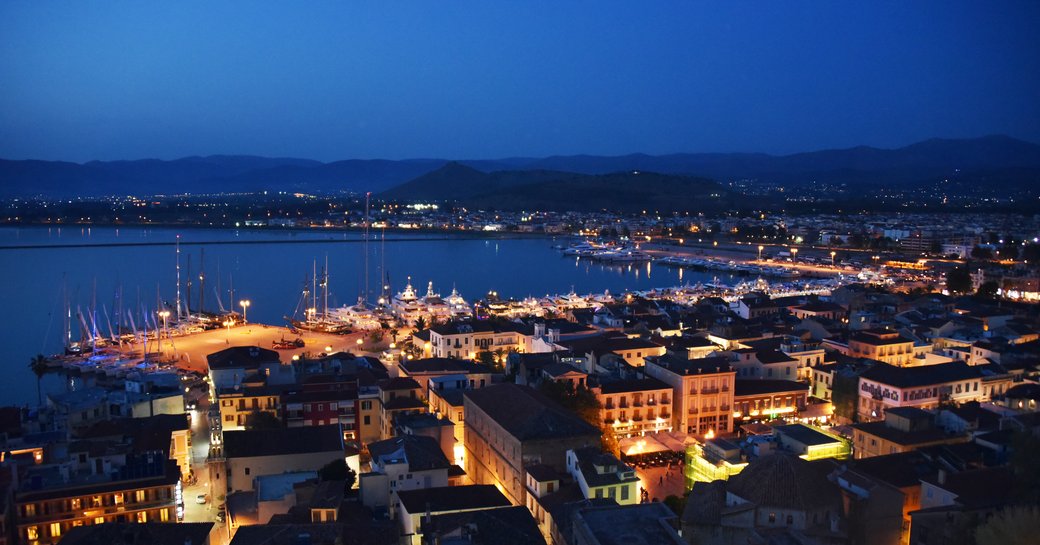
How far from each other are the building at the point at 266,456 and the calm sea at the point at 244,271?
252 inches

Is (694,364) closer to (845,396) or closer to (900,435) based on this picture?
(845,396)

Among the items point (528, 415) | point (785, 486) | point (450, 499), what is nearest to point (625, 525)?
point (785, 486)

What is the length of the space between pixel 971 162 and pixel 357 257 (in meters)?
106

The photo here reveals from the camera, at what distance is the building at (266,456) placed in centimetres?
655

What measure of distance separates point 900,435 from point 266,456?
533cm

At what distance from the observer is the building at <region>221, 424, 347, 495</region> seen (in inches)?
258

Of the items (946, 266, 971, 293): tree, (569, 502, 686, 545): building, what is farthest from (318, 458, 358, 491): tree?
(946, 266, 971, 293): tree

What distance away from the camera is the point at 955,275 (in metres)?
18.2

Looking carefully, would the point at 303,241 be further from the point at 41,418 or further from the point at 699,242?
the point at 41,418

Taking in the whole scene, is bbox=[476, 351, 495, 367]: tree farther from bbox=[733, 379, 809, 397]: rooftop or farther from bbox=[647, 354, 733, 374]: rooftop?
bbox=[733, 379, 809, 397]: rooftop

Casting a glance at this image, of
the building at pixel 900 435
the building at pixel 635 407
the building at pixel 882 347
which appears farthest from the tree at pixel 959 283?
the building at pixel 635 407

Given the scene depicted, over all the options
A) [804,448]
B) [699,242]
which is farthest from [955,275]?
[699,242]

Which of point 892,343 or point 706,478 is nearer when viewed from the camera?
point 706,478

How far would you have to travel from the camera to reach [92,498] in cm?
561
